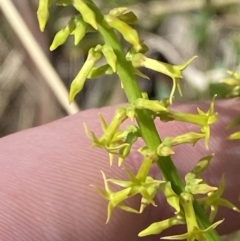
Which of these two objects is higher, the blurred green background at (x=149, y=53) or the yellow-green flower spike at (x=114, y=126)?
the yellow-green flower spike at (x=114, y=126)

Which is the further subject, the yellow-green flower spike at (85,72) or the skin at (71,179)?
the skin at (71,179)

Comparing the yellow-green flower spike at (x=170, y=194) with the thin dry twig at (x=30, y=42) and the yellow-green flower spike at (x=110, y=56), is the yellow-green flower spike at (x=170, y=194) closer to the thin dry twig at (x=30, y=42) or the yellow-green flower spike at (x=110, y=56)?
the yellow-green flower spike at (x=110, y=56)

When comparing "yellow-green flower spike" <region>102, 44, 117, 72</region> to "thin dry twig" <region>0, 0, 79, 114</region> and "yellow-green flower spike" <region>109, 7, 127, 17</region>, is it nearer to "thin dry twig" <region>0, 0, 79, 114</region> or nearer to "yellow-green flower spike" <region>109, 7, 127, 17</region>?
"yellow-green flower spike" <region>109, 7, 127, 17</region>

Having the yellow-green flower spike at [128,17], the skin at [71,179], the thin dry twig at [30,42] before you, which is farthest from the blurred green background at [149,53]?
the yellow-green flower spike at [128,17]

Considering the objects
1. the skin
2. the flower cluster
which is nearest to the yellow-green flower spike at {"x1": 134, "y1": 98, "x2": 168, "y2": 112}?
the flower cluster

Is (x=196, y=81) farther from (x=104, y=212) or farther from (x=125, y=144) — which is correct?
(x=125, y=144)

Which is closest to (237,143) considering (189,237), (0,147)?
(0,147)
